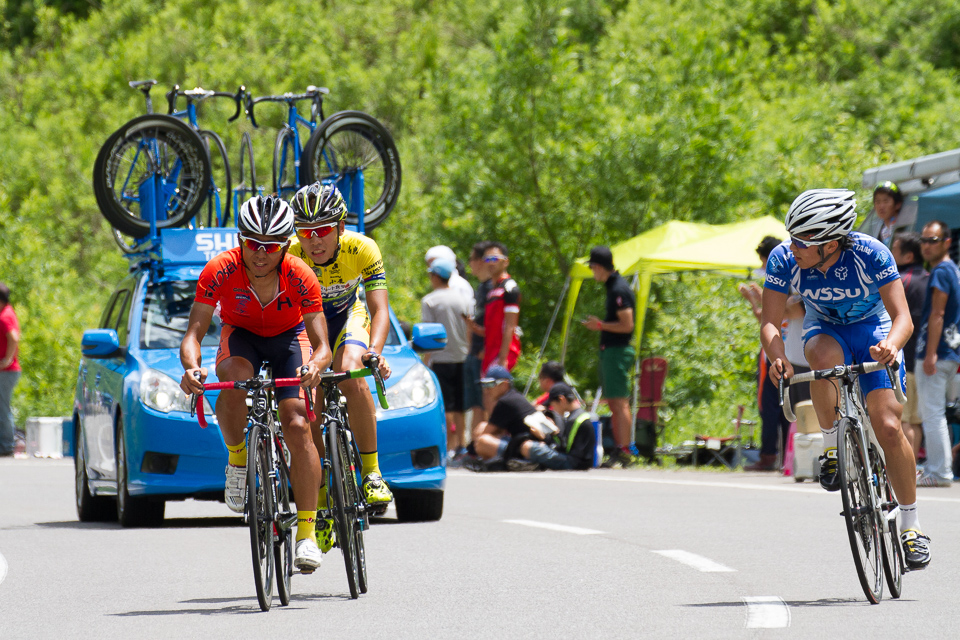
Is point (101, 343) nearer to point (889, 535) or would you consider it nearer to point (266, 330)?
point (266, 330)

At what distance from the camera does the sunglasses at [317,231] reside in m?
8.25

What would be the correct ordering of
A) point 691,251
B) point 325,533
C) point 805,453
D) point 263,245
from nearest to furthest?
point 263,245, point 325,533, point 805,453, point 691,251

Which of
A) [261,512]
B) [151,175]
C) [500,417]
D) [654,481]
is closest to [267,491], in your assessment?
[261,512]

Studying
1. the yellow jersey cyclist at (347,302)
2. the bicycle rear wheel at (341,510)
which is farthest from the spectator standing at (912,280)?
the bicycle rear wheel at (341,510)

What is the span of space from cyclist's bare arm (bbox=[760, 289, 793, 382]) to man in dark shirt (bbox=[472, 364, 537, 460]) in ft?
28.8

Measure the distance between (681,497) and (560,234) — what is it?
16.2m

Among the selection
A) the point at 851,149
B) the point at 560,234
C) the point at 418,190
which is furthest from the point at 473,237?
the point at 418,190

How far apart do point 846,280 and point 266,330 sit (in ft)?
8.84

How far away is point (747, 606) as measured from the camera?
7.19m

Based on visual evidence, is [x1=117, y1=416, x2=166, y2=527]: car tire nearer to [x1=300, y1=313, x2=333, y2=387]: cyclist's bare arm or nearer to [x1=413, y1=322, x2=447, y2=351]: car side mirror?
[x1=413, y1=322, x2=447, y2=351]: car side mirror

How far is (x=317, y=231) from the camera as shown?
827 cm

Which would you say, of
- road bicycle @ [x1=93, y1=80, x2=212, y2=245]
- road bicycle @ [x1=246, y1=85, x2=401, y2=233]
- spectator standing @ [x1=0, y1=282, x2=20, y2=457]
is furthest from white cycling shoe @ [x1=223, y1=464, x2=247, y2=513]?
spectator standing @ [x1=0, y1=282, x2=20, y2=457]

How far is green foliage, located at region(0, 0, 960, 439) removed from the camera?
91.6 feet

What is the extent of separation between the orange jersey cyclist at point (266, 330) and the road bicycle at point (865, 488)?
7.28 ft
